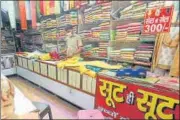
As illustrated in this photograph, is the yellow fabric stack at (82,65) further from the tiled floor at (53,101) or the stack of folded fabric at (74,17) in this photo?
the stack of folded fabric at (74,17)

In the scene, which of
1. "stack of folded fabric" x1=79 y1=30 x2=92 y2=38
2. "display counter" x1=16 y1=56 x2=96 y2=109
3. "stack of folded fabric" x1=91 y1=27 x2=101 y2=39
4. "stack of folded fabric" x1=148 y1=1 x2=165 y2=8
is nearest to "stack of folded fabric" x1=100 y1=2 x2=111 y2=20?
"stack of folded fabric" x1=91 y1=27 x2=101 y2=39

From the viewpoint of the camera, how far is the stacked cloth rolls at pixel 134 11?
73.3 inches

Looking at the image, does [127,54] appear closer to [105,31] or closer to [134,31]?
[134,31]

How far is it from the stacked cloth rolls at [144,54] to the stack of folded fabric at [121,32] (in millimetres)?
269

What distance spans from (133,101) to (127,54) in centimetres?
74

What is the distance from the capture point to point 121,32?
2.11 metres

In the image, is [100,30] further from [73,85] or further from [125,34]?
[73,85]

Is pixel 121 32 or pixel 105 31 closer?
pixel 121 32

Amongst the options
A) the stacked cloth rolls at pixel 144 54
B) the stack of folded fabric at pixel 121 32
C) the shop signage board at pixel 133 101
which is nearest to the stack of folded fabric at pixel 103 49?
the stack of folded fabric at pixel 121 32

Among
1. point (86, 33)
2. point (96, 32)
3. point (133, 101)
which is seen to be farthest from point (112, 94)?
point (86, 33)

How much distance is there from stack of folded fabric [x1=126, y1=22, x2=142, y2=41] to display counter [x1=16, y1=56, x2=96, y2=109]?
2.18 ft

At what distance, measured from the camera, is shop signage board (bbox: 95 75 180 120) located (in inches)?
49.1

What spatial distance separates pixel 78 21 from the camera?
2586 mm

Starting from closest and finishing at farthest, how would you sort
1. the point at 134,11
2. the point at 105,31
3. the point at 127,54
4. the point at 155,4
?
the point at 155,4 < the point at 134,11 < the point at 127,54 < the point at 105,31
